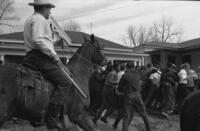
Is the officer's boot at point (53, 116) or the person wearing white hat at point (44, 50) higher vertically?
the person wearing white hat at point (44, 50)

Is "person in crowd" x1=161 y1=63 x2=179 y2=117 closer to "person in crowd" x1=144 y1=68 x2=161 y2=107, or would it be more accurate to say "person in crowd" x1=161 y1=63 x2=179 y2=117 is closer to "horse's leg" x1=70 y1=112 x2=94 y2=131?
"person in crowd" x1=144 y1=68 x2=161 y2=107

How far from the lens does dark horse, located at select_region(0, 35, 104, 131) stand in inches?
219

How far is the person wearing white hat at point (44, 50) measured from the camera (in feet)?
19.3

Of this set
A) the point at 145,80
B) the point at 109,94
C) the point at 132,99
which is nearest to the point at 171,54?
the point at 145,80

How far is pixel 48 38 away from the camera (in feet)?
19.9

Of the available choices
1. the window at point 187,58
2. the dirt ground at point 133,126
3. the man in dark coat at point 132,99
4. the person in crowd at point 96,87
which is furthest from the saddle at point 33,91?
the window at point 187,58

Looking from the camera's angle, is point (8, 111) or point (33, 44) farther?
point (33, 44)

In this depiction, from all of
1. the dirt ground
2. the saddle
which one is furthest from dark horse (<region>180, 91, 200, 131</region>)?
the dirt ground

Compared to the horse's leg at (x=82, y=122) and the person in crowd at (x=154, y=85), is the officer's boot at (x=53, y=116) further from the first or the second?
the person in crowd at (x=154, y=85)

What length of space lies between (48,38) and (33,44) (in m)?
0.31

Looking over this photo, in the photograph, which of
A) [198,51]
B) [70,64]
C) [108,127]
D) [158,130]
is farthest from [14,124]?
[198,51]

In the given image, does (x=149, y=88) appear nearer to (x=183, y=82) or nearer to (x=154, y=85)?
(x=154, y=85)

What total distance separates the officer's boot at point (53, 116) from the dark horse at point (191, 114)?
2.66 metres

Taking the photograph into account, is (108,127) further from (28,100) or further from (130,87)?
(28,100)
